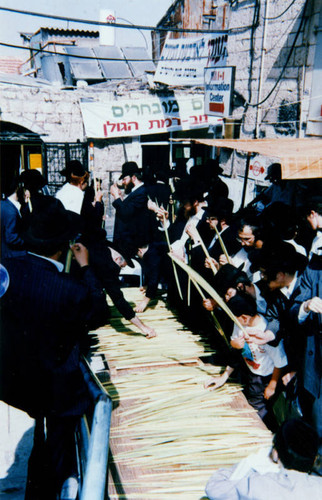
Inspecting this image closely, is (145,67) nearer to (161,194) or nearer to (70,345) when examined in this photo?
(161,194)

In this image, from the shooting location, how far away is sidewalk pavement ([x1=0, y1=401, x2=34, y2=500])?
Answer: 319 centimetres

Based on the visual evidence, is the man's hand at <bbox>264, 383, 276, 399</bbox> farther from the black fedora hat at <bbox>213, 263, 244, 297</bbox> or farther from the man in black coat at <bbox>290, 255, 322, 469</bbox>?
the black fedora hat at <bbox>213, 263, 244, 297</bbox>

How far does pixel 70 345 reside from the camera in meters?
2.44

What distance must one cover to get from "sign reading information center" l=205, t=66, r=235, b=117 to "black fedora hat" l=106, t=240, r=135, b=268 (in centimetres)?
461

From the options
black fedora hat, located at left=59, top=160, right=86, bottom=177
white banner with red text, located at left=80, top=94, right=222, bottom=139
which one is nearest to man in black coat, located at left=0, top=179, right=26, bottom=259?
black fedora hat, located at left=59, top=160, right=86, bottom=177

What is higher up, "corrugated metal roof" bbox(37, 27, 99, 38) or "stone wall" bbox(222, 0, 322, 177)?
"corrugated metal roof" bbox(37, 27, 99, 38)

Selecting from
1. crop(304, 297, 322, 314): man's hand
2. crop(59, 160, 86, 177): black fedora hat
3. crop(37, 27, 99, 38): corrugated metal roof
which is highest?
crop(37, 27, 99, 38): corrugated metal roof

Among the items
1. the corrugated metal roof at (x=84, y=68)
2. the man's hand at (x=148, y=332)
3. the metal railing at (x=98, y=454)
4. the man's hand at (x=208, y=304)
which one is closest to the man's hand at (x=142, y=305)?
the man's hand at (x=148, y=332)

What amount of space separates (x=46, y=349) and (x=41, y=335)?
0.09 meters

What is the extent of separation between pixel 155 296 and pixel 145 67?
44.4ft

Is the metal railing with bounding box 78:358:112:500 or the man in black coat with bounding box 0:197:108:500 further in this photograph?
the man in black coat with bounding box 0:197:108:500

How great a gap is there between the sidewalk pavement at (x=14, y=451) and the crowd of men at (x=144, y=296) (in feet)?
2.58

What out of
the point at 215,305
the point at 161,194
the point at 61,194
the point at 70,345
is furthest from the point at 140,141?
the point at 70,345

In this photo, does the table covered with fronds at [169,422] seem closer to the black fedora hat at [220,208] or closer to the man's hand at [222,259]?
the man's hand at [222,259]
